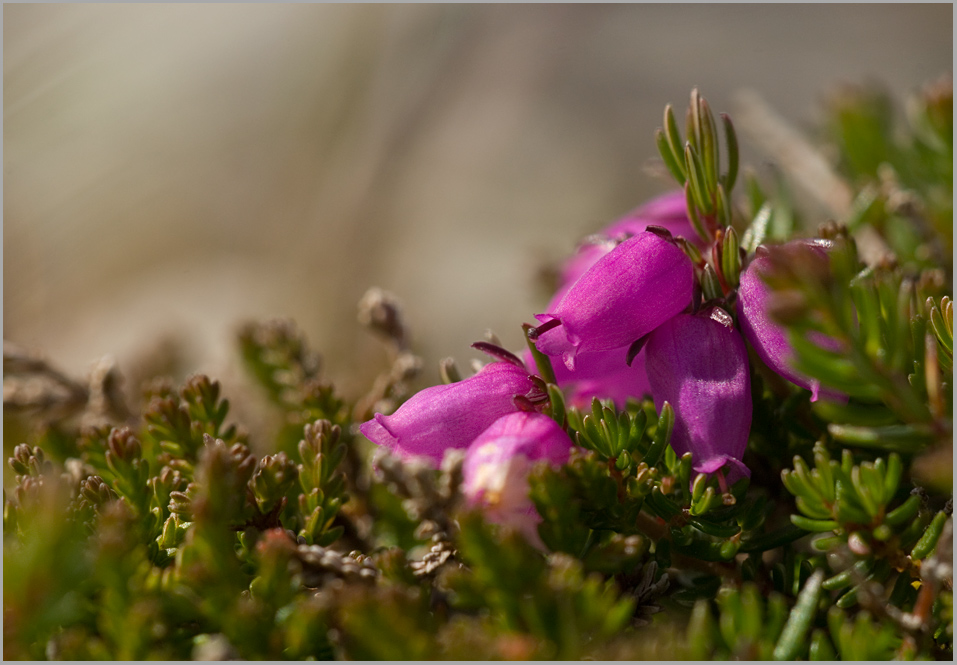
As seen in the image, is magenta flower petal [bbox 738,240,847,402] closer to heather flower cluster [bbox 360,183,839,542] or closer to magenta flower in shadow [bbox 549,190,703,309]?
heather flower cluster [bbox 360,183,839,542]

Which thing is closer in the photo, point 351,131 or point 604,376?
point 604,376

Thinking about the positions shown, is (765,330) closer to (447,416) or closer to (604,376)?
(604,376)

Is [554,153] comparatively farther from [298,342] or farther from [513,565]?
[513,565]

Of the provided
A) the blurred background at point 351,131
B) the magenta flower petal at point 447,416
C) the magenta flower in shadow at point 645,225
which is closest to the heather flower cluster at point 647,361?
the magenta flower petal at point 447,416

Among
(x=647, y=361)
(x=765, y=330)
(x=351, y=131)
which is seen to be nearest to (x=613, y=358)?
(x=647, y=361)

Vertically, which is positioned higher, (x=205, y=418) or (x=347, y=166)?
(x=347, y=166)

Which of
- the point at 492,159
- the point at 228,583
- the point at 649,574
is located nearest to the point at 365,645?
the point at 228,583

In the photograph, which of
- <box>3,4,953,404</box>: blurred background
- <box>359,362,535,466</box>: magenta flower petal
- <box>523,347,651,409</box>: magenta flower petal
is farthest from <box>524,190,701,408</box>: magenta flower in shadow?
<box>3,4,953,404</box>: blurred background
